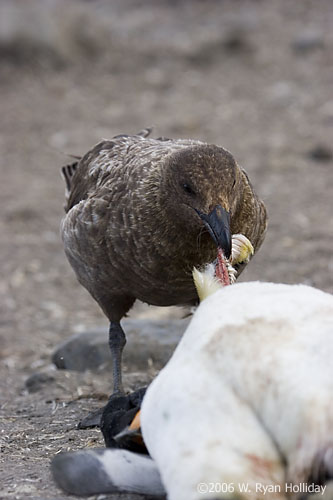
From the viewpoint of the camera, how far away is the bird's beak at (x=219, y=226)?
4219 mm

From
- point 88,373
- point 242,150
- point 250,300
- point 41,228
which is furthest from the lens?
point 242,150

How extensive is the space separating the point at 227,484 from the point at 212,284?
46.2 inches

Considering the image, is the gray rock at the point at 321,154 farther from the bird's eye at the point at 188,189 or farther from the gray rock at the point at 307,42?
the bird's eye at the point at 188,189

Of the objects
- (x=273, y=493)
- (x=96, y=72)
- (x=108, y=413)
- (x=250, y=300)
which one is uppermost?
(x=250, y=300)

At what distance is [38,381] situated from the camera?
Result: 6.21 metres

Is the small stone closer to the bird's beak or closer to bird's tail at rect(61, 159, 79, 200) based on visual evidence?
bird's tail at rect(61, 159, 79, 200)

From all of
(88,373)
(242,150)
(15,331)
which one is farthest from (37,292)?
(242,150)

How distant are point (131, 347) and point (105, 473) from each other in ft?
11.1

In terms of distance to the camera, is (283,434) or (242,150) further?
(242,150)

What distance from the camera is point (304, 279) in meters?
7.80

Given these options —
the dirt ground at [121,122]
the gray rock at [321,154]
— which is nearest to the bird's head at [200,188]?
the dirt ground at [121,122]

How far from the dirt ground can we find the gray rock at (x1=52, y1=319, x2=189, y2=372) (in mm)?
150

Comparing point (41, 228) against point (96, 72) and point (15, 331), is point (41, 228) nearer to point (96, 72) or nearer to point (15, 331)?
point (15, 331)

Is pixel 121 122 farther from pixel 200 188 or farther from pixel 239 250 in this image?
pixel 239 250
